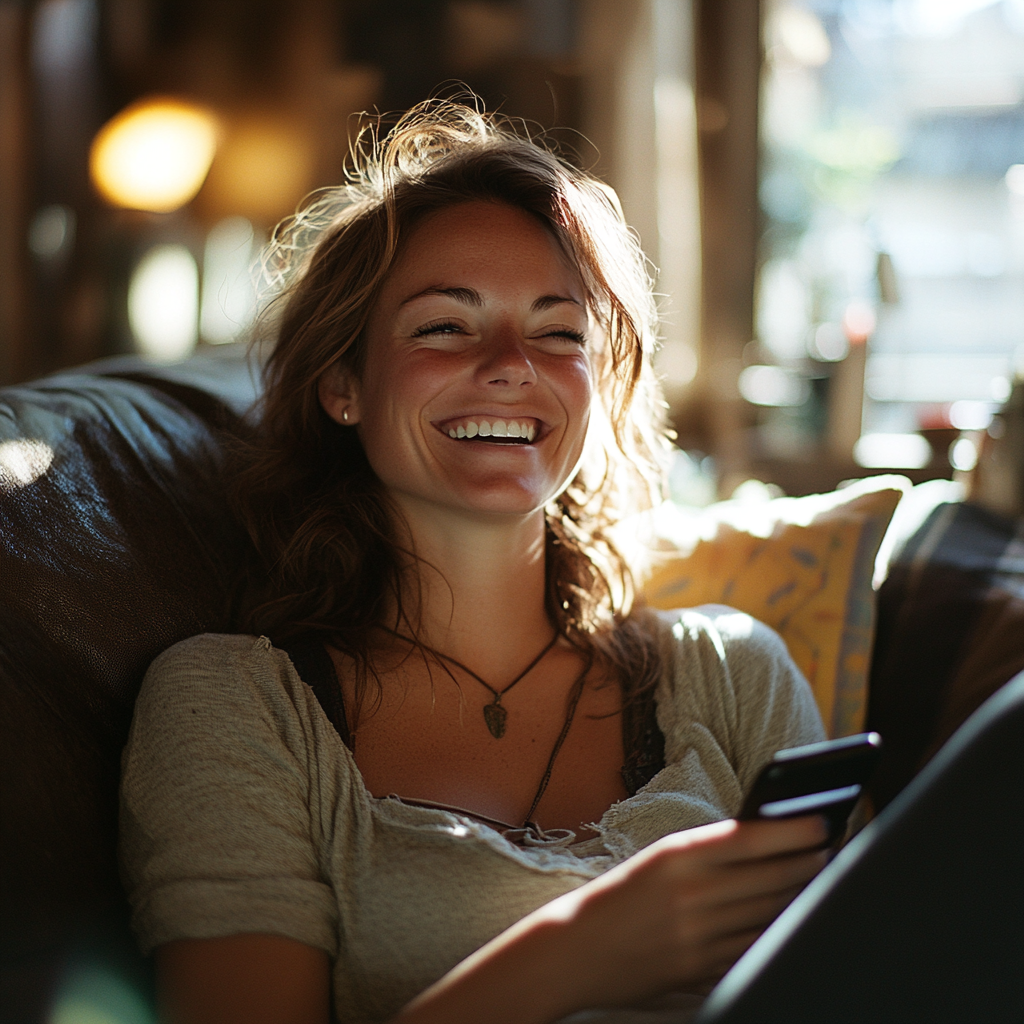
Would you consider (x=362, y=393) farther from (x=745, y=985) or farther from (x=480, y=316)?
(x=745, y=985)

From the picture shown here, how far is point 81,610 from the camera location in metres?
0.91

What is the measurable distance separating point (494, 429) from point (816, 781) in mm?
518

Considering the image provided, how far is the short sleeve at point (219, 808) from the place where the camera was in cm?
80

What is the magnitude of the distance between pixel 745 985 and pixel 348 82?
4.31m

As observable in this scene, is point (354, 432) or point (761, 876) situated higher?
point (354, 432)

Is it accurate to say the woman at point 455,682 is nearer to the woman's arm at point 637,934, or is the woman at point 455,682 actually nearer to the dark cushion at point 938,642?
the woman's arm at point 637,934

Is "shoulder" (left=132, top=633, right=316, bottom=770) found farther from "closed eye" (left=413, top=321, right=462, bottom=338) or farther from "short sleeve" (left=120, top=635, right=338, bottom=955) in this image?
"closed eye" (left=413, top=321, right=462, bottom=338)

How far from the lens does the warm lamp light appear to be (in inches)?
147

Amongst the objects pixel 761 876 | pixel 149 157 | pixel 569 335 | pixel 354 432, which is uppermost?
pixel 149 157

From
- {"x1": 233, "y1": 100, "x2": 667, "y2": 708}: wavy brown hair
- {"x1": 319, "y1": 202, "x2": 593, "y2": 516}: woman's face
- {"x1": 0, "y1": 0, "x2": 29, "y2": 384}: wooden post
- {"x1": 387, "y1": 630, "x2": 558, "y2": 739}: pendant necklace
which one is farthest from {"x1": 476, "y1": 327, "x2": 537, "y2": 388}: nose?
{"x1": 0, "y1": 0, "x2": 29, "y2": 384}: wooden post

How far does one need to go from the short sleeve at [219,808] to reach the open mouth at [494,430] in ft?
1.01

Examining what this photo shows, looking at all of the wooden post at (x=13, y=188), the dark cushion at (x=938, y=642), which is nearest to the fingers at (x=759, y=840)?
the dark cushion at (x=938, y=642)

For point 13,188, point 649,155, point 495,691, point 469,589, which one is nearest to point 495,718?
point 495,691

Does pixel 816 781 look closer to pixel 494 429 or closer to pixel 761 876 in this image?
pixel 761 876
